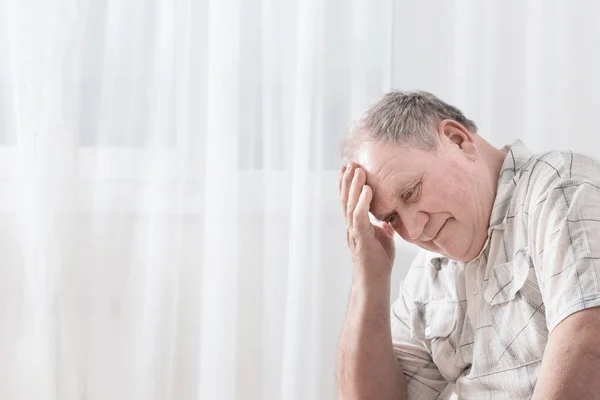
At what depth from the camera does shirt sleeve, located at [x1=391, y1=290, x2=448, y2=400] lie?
66.0 inches

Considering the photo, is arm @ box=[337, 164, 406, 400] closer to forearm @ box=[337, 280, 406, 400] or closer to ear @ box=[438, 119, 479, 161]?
forearm @ box=[337, 280, 406, 400]

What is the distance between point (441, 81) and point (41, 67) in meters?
1.02

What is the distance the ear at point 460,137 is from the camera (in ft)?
4.72

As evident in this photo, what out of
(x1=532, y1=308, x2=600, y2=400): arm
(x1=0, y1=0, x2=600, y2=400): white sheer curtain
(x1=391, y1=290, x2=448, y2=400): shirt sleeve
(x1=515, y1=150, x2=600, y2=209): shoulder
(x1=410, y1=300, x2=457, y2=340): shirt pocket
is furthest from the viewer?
(x1=0, y1=0, x2=600, y2=400): white sheer curtain

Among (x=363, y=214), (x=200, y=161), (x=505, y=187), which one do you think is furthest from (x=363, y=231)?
(x=200, y=161)

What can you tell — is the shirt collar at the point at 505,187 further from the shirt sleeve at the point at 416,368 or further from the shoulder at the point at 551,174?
the shirt sleeve at the point at 416,368

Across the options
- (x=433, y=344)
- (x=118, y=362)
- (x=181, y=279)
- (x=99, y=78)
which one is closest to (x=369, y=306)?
(x=433, y=344)

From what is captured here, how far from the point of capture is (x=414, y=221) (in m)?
1.43

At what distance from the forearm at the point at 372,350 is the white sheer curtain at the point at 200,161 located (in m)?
0.47

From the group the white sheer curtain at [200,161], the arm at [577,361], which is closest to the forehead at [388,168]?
the arm at [577,361]

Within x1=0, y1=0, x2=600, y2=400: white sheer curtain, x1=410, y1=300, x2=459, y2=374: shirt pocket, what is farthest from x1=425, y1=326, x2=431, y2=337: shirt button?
x1=0, y1=0, x2=600, y2=400: white sheer curtain

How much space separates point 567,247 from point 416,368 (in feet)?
1.81

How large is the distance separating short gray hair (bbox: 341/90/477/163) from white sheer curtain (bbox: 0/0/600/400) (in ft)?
2.02

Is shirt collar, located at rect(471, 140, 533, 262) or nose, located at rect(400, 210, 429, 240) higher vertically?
shirt collar, located at rect(471, 140, 533, 262)
